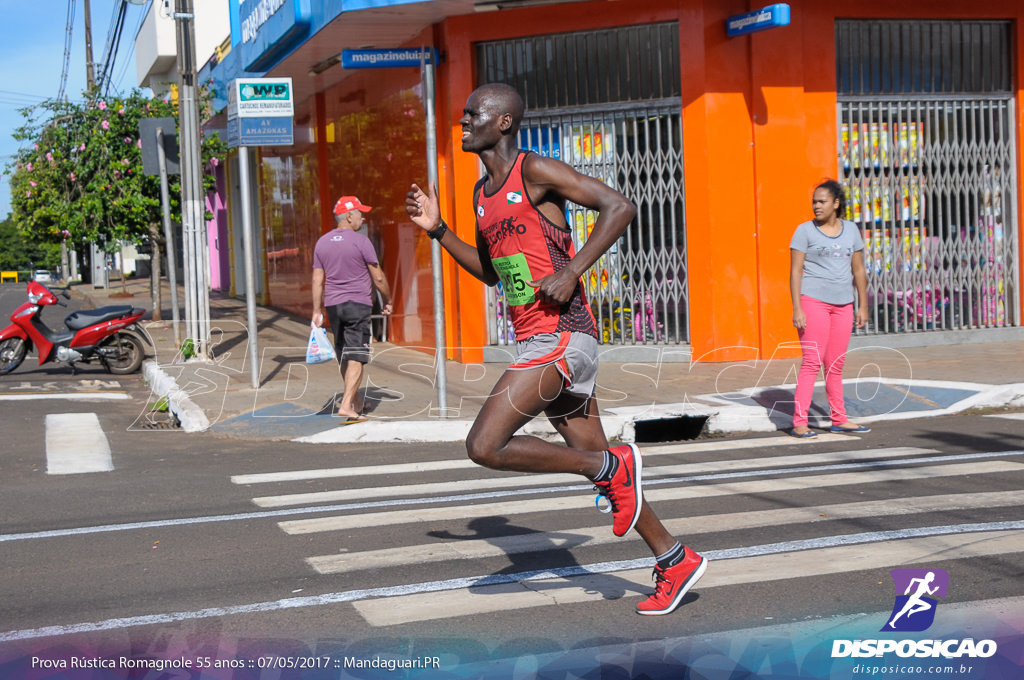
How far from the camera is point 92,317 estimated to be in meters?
13.6

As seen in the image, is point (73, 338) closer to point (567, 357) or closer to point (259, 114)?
point (259, 114)

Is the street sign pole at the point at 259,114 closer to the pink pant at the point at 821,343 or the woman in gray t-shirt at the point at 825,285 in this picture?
the woman in gray t-shirt at the point at 825,285

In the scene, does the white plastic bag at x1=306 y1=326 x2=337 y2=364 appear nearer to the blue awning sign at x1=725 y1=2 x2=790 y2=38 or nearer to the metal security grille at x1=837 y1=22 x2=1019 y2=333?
the blue awning sign at x1=725 y1=2 x2=790 y2=38

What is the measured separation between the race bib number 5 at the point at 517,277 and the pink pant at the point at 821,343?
4.66m

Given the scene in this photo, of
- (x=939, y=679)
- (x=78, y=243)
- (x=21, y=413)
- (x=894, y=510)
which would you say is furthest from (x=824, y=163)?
(x=78, y=243)

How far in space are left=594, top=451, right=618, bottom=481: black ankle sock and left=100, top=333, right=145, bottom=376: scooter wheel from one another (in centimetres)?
1120

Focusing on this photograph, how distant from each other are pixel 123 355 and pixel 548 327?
36.2 ft

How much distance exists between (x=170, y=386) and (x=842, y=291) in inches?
268

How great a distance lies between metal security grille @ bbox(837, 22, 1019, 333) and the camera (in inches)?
505

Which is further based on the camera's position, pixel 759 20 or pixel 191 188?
pixel 191 188

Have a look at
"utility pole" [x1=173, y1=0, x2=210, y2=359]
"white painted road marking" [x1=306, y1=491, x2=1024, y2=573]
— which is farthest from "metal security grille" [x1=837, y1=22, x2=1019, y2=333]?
"utility pole" [x1=173, y1=0, x2=210, y2=359]

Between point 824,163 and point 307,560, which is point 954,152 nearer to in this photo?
point 824,163

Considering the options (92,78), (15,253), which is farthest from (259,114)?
(15,253)

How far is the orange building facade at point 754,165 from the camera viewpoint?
12305 millimetres
